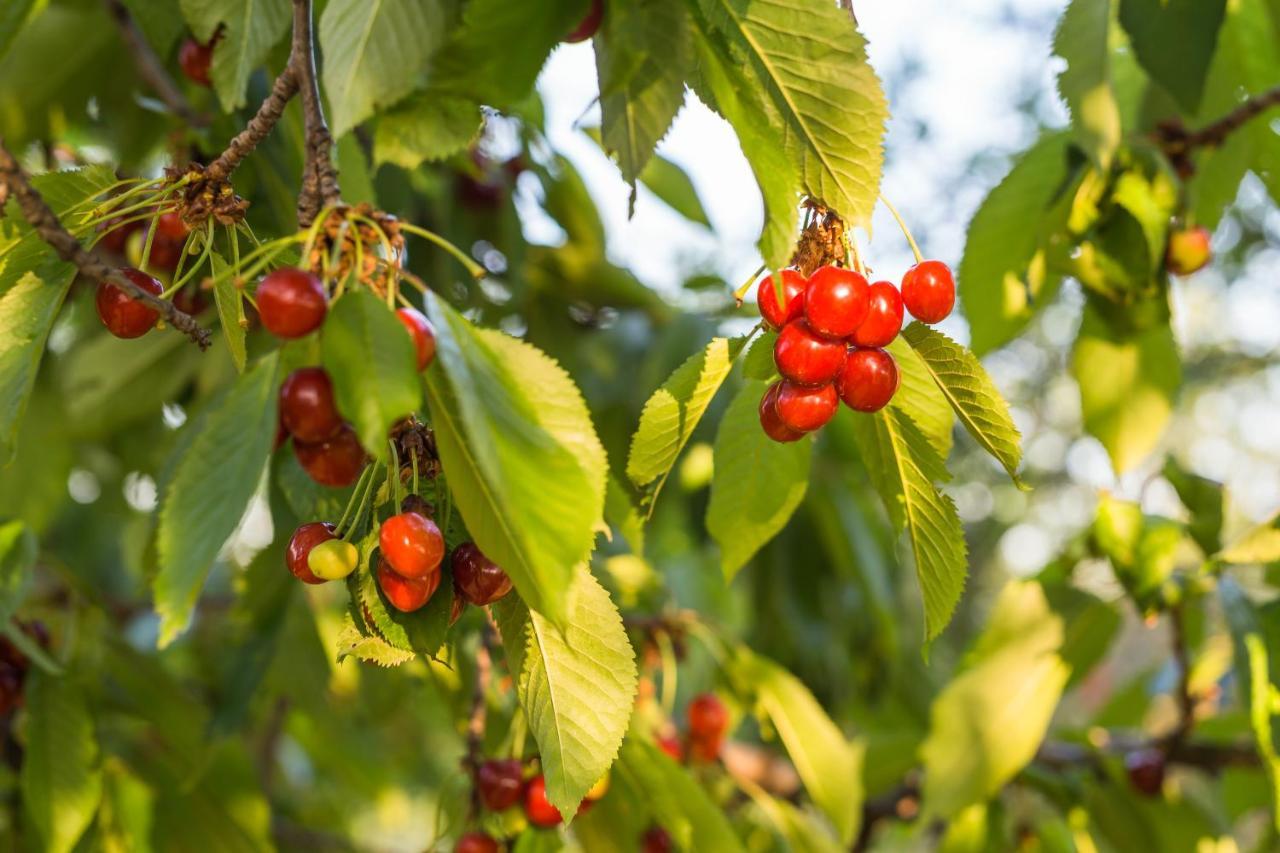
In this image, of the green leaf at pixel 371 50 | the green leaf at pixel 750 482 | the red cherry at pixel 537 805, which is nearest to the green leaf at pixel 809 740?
the red cherry at pixel 537 805

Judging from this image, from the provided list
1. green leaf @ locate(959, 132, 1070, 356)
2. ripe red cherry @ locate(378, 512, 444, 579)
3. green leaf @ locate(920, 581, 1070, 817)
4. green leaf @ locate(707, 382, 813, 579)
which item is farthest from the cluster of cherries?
green leaf @ locate(920, 581, 1070, 817)

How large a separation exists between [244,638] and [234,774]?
0.68 ft

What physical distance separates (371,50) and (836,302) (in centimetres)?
32

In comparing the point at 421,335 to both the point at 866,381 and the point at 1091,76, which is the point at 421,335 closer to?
the point at 866,381

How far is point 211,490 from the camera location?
0.56 m

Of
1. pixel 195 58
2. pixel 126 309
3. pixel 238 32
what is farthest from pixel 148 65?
pixel 126 309

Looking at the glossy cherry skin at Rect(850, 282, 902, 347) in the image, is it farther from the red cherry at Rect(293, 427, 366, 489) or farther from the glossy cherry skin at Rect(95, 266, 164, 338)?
the glossy cherry skin at Rect(95, 266, 164, 338)

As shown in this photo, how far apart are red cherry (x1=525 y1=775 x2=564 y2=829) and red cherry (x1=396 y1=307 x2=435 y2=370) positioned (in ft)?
2.45

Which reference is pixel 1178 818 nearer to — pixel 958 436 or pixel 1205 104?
pixel 1205 104

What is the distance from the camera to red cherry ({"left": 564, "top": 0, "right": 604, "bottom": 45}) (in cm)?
83

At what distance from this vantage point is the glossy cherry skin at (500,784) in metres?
1.24

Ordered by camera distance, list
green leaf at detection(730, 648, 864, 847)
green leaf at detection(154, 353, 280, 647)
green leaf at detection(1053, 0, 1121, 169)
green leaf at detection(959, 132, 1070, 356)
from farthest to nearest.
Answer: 1. green leaf at detection(730, 648, 864, 847)
2. green leaf at detection(959, 132, 1070, 356)
3. green leaf at detection(1053, 0, 1121, 169)
4. green leaf at detection(154, 353, 280, 647)

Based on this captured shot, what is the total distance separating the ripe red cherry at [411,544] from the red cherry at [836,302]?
0.91 ft

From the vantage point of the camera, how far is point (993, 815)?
1.96 metres
